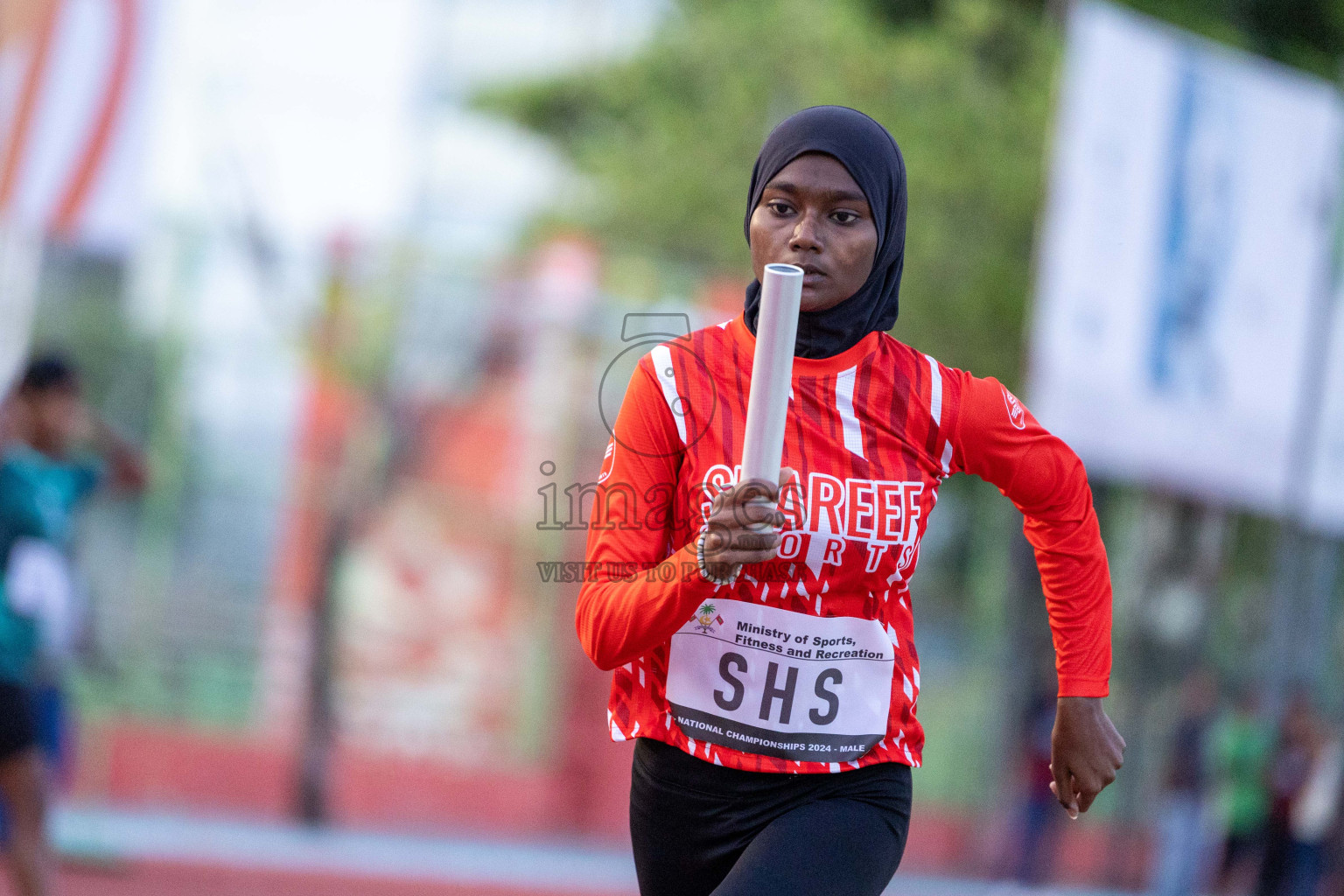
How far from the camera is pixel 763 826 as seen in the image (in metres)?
2.56

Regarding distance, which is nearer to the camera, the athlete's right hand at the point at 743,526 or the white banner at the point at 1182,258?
the athlete's right hand at the point at 743,526

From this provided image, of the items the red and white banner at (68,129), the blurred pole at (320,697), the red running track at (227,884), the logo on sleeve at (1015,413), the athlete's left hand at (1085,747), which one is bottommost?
the red running track at (227,884)

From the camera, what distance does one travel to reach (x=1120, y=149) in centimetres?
961

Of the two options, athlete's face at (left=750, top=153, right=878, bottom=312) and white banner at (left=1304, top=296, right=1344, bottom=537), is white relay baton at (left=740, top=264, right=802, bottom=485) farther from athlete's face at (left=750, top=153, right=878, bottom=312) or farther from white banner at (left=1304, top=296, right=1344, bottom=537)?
white banner at (left=1304, top=296, right=1344, bottom=537)

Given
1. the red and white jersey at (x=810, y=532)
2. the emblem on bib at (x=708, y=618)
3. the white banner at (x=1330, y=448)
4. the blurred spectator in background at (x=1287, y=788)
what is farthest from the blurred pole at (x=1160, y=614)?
the emblem on bib at (x=708, y=618)

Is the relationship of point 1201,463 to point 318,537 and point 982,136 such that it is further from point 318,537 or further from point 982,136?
point 982,136

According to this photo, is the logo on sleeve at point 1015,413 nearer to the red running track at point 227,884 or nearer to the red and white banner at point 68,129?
the red and white banner at point 68,129

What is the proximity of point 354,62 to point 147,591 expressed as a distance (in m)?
5.28

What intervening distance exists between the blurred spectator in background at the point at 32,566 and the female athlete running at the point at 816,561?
299 cm

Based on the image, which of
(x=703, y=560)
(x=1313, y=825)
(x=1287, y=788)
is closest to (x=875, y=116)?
(x=1287, y=788)

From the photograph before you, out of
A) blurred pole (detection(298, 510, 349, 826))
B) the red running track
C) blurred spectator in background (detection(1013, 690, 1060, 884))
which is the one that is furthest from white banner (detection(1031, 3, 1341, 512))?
blurred pole (detection(298, 510, 349, 826))

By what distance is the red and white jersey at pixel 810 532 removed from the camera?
8.18 ft

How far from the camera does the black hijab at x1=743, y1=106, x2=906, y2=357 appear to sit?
247 cm

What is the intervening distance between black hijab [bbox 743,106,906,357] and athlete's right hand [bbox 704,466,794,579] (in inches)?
17.3
